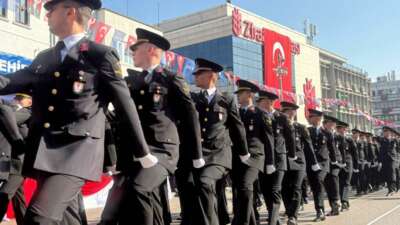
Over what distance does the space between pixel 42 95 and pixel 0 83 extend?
0.38 metres

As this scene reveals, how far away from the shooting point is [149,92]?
187 inches

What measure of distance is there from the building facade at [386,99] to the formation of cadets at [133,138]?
105364mm

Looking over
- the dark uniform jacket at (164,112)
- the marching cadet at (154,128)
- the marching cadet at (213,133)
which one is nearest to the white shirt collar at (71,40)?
the marching cadet at (154,128)

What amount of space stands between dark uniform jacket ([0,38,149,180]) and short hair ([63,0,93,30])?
133 millimetres

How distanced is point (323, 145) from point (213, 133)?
4.81 m

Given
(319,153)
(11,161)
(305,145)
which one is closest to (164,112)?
(11,161)

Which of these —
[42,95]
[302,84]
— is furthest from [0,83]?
[302,84]

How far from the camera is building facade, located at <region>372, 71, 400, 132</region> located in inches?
4294

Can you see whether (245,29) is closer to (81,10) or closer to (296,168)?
(296,168)

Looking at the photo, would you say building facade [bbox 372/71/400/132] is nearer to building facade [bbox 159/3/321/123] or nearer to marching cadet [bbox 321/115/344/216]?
building facade [bbox 159/3/321/123]

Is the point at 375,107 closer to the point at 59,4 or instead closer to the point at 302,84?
the point at 302,84

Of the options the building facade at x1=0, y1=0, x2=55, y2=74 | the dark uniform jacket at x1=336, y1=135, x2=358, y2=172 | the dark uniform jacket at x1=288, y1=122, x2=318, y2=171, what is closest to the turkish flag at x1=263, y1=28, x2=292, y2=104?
the building facade at x1=0, y1=0, x2=55, y2=74

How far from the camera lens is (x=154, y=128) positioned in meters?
4.64

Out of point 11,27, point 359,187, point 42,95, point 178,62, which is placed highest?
point 11,27
